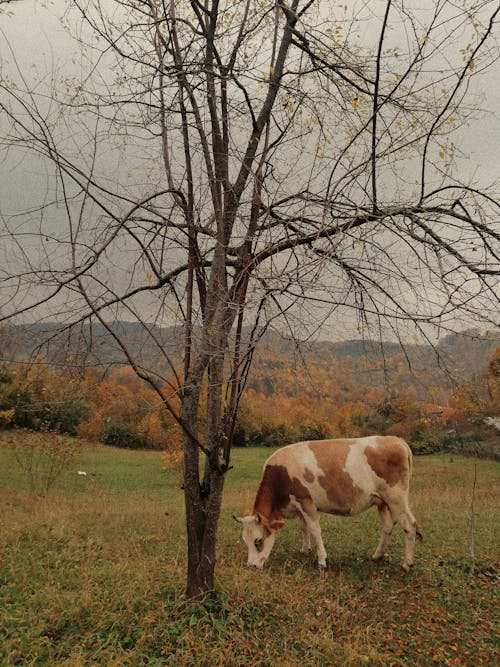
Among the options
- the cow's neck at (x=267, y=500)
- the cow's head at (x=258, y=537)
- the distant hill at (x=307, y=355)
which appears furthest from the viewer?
the cow's neck at (x=267, y=500)

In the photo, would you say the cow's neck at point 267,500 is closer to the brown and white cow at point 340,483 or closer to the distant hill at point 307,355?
the brown and white cow at point 340,483

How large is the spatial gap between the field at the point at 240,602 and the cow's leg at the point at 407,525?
191 mm

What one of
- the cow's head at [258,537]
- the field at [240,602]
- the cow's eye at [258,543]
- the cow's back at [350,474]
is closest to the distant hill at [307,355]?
the field at [240,602]

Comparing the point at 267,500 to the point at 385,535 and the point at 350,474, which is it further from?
the point at 385,535

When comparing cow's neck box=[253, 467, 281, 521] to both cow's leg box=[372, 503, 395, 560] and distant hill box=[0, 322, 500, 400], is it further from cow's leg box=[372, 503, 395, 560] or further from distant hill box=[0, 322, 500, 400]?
distant hill box=[0, 322, 500, 400]

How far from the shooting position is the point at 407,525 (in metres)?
7.64

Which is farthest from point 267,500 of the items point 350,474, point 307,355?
point 307,355

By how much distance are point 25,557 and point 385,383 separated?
18.5ft

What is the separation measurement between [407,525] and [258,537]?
86.2 inches

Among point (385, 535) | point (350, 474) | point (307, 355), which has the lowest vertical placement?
point (385, 535)

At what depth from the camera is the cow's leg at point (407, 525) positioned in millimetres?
7473

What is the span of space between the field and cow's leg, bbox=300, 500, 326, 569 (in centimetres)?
22

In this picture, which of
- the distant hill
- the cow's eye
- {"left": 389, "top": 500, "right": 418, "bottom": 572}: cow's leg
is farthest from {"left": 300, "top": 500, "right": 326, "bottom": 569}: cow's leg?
the distant hill

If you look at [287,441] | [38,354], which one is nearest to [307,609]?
[38,354]
